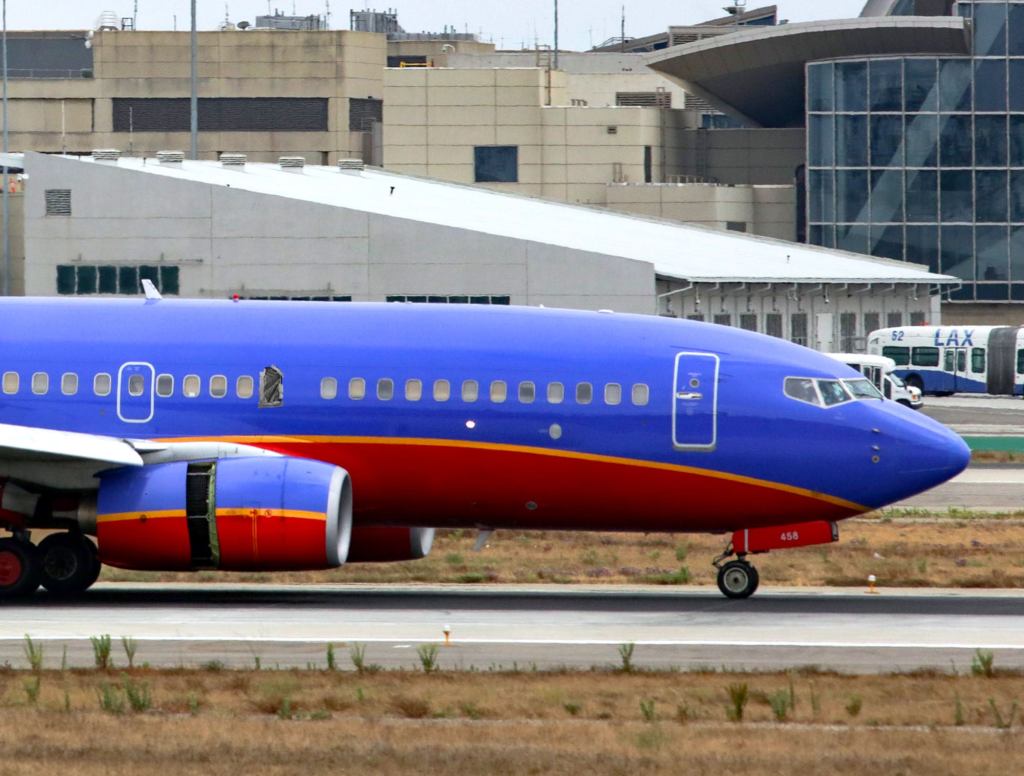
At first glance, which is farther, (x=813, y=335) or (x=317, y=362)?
(x=813, y=335)

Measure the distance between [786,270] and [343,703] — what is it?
213ft

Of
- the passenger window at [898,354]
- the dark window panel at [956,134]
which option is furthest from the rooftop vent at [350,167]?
the dark window panel at [956,134]

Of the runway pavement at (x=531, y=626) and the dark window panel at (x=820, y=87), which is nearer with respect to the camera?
the runway pavement at (x=531, y=626)

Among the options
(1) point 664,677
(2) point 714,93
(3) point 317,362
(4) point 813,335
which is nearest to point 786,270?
(4) point 813,335

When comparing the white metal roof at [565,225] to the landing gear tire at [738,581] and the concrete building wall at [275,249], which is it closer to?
the concrete building wall at [275,249]

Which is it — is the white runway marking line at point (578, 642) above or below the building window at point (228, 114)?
below

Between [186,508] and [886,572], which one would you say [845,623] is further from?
[186,508]

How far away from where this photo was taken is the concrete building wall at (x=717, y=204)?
360 ft

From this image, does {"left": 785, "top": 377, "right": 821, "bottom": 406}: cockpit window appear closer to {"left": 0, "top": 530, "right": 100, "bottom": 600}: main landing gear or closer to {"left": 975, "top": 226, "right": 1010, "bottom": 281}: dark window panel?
{"left": 0, "top": 530, "right": 100, "bottom": 600}: main landing gear

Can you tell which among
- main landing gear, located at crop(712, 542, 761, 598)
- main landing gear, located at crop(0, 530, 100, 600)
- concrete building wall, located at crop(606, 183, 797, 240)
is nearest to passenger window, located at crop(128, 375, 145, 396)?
main landing gear, located at crop(0, 530, 100, 600)

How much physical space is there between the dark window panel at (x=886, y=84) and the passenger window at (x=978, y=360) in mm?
20983

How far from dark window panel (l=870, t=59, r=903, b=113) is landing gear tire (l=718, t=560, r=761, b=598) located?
80879mm

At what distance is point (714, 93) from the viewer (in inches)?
4764

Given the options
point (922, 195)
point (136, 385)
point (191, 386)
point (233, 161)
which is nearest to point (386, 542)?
point (191, 386)
